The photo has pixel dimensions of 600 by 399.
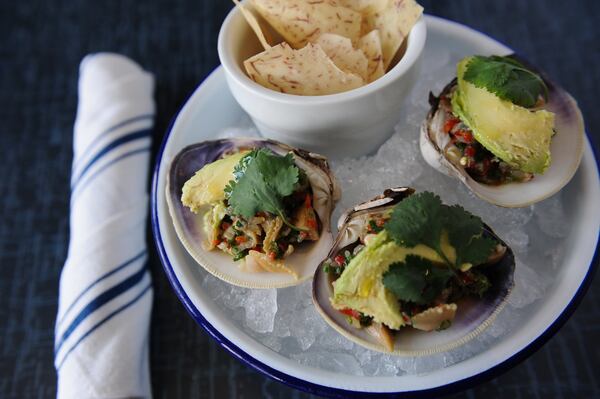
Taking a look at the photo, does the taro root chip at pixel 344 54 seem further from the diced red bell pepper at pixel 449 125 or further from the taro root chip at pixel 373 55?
the diced red bell pepper at pixel 449 125

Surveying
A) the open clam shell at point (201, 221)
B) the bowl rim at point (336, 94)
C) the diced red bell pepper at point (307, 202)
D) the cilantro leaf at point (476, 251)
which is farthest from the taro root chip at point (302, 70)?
the cilantro leaf at point (476, 251)

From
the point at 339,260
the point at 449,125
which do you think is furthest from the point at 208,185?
the point at 449,125

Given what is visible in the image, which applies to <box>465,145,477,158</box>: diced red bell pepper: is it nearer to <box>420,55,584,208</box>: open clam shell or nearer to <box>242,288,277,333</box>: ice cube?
<box>420,55,584,208</box>: open clam shell

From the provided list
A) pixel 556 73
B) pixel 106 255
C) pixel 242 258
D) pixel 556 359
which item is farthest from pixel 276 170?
pixel 556 73

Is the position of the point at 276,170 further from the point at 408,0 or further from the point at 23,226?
the point at 23,226

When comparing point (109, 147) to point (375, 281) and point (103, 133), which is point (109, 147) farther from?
point (375, 281)
